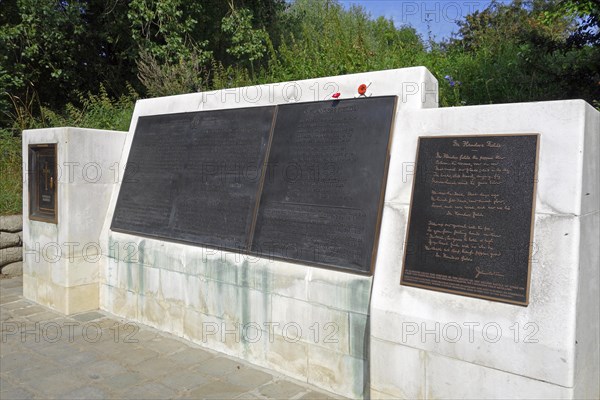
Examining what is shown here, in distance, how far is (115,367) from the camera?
4.23 metres

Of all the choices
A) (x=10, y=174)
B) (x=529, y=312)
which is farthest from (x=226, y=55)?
(x=529, y=312)

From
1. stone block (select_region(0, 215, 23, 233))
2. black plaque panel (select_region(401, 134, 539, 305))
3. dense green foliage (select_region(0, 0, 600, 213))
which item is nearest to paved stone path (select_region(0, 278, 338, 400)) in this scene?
black plaque panel (select_region(401, 134, 539, 305))

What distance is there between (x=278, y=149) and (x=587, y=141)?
7.93 feet

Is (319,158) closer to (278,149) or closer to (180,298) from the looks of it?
(278,149)

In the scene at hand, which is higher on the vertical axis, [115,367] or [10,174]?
[10,174]

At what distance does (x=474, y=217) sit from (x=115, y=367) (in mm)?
3192

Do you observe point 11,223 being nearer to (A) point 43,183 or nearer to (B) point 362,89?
(A) point 43,183

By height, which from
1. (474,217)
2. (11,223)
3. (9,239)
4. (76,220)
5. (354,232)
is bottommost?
(9,239)

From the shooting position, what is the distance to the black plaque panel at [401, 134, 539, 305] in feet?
9.52

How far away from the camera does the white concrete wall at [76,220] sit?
5594 millimetres

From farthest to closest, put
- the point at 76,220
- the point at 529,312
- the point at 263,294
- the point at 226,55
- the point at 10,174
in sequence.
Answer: the point at 226,55 → the point at 10,174 → the point at 76,220 → the point at 263,294 → the point at 529,312

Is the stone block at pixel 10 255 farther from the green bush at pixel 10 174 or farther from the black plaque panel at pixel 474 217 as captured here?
the black plaque panel at pixel 474 217

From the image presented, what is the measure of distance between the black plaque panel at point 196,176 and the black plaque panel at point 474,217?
1664 millimetres

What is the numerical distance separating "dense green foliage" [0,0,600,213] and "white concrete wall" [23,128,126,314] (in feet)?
9.33
